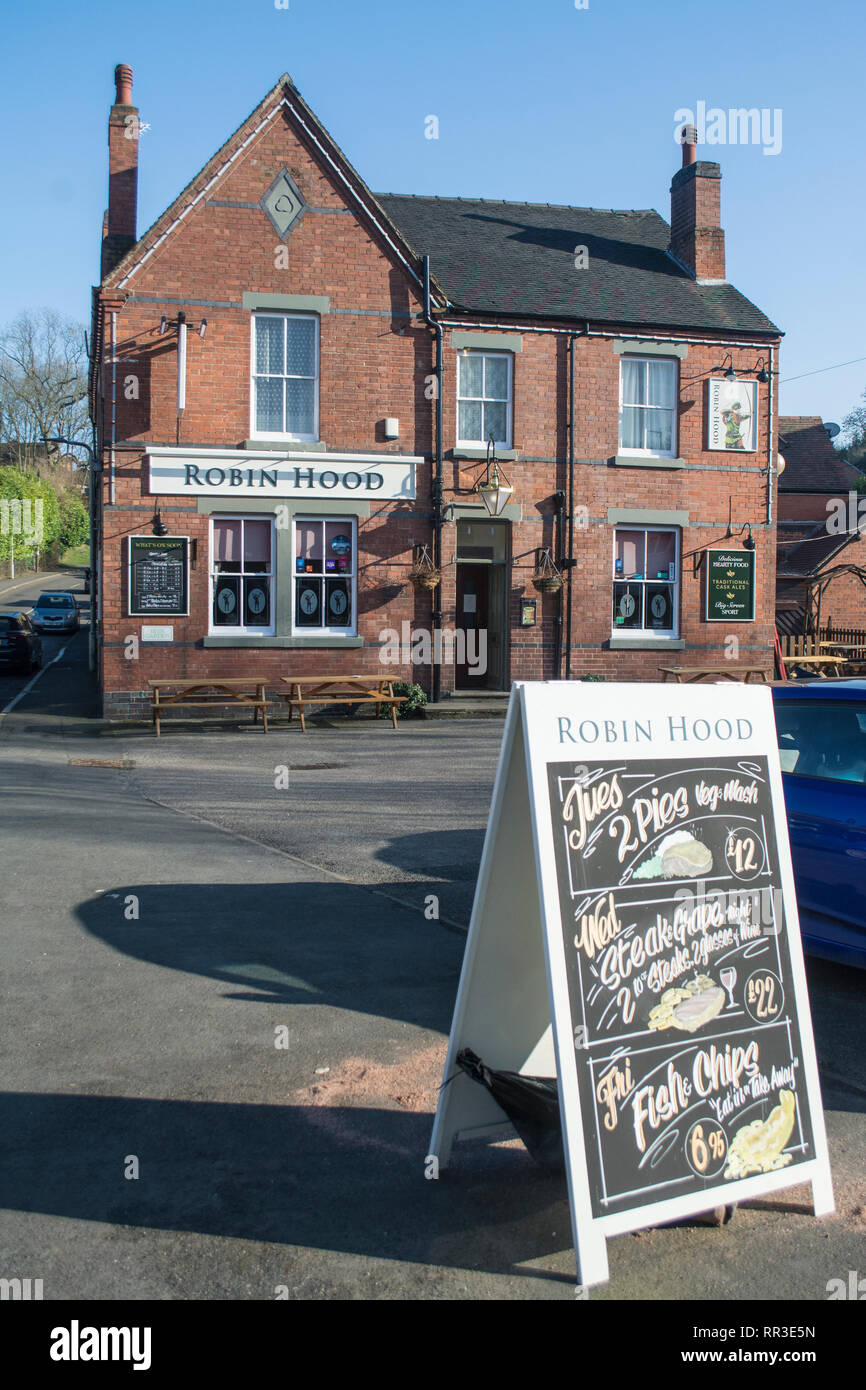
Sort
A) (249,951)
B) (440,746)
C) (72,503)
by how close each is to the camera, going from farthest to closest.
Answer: (72,503) < (440,746) < (249,951)

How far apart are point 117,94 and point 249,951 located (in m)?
19.3

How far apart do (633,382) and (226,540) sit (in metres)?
8.17

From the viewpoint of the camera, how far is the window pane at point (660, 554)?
68.1 feet

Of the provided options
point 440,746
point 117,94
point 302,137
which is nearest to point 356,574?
point 440,746

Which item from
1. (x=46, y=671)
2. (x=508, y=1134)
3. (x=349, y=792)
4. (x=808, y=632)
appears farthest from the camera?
(x=46, y=671)

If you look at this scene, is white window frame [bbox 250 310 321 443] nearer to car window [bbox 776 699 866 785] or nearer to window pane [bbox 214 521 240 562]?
window pane [bbox 214 521 240 562]

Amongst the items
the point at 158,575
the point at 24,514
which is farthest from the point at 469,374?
the point at 24,514

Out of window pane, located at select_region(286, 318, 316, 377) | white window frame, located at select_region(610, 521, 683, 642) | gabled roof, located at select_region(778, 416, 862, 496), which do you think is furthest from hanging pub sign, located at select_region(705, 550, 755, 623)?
gabled roof, located at select_region(778, 416, 862, 496)

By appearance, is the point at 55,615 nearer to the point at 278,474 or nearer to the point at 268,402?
the point at 268,402
